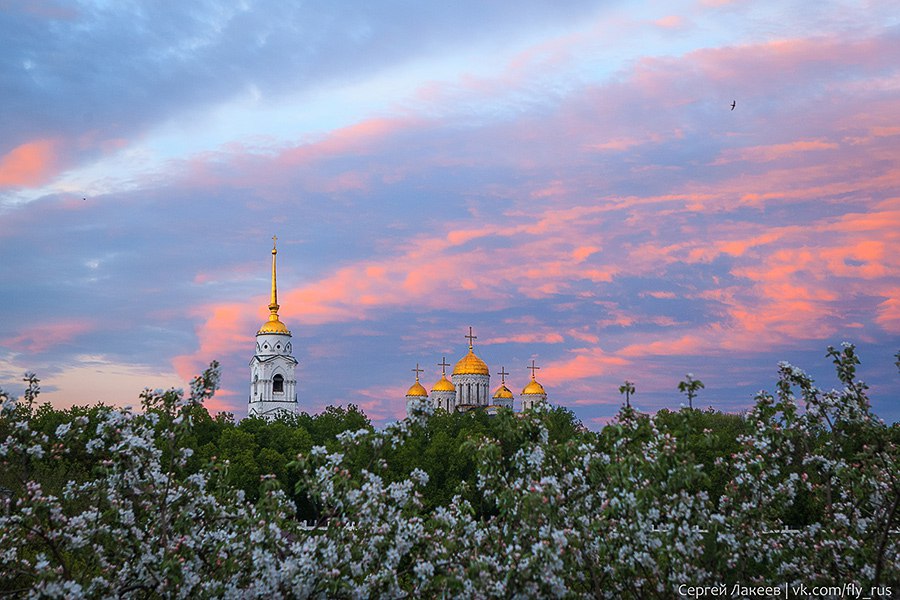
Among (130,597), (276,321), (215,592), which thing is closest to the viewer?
(215,592)

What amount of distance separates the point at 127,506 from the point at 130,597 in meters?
1.33

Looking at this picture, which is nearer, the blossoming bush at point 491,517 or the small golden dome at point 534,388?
the blossoming bush at point 491,517

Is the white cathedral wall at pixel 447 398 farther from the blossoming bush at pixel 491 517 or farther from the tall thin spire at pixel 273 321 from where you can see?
the blossoming bush at pixel 491 517

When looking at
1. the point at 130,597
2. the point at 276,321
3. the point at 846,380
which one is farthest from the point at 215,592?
the point at 276,321

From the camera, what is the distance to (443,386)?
93125 mm

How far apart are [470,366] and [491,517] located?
81.3 metres

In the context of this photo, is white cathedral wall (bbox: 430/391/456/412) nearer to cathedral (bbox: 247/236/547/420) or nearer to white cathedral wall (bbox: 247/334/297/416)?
cathedral (bbox: 247/236/547/420)

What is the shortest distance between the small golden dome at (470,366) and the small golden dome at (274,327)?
58.8 feet

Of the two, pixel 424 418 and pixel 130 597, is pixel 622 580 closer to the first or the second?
pixel 424 418

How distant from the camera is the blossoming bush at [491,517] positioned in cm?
1185

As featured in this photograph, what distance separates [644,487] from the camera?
38.5ft

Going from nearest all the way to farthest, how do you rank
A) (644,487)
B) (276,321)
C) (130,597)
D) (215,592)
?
1. (644,487)
2. (215,592)
3. (130,597)
4. (276,321)

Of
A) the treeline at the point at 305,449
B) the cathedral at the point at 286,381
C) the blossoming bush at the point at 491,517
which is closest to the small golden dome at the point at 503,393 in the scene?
the cathedral at the point at 286,381

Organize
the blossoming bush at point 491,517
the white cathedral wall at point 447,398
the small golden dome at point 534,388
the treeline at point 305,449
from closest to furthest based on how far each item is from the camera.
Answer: the blossoming bush at point 491,517 → the treeline at point 305,449 → the white cathedral wall at point 447,398 → the small golden dome at point 534,388
